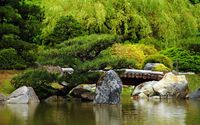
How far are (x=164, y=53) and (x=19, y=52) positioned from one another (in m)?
10.1

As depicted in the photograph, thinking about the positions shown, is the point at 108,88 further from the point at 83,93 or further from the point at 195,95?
the point at 195,95

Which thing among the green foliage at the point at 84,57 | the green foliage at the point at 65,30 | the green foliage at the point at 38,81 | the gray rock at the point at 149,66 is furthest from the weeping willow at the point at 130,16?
the green foliage at the point at 84,57

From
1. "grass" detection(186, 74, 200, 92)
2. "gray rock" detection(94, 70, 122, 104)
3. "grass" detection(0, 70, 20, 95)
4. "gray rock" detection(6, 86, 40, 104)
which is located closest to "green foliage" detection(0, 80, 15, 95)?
"grass" detection(0, 70, 20, 95)

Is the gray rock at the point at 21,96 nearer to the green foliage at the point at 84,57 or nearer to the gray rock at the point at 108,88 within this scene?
the green foliage at the point at 84,57

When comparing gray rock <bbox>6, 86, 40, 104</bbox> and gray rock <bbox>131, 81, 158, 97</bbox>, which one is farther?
gray rock <bbox>131, 81, 158, 97</bbox>

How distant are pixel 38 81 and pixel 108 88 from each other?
2.58 meters

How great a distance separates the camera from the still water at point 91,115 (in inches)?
529

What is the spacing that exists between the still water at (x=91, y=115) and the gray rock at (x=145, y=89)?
5558 millimetres

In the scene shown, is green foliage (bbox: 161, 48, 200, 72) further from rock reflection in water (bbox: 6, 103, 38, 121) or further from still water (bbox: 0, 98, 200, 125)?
rock reflection in water (bbox: 6, 103, 38, 121)

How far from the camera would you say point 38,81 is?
20.3 metres

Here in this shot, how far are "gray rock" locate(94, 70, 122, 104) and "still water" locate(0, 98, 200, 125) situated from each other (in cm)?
89

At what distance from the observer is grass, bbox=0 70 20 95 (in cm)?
2175

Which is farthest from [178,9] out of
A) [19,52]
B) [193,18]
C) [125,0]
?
[19,52]

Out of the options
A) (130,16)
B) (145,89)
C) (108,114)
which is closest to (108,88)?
(108,114)
